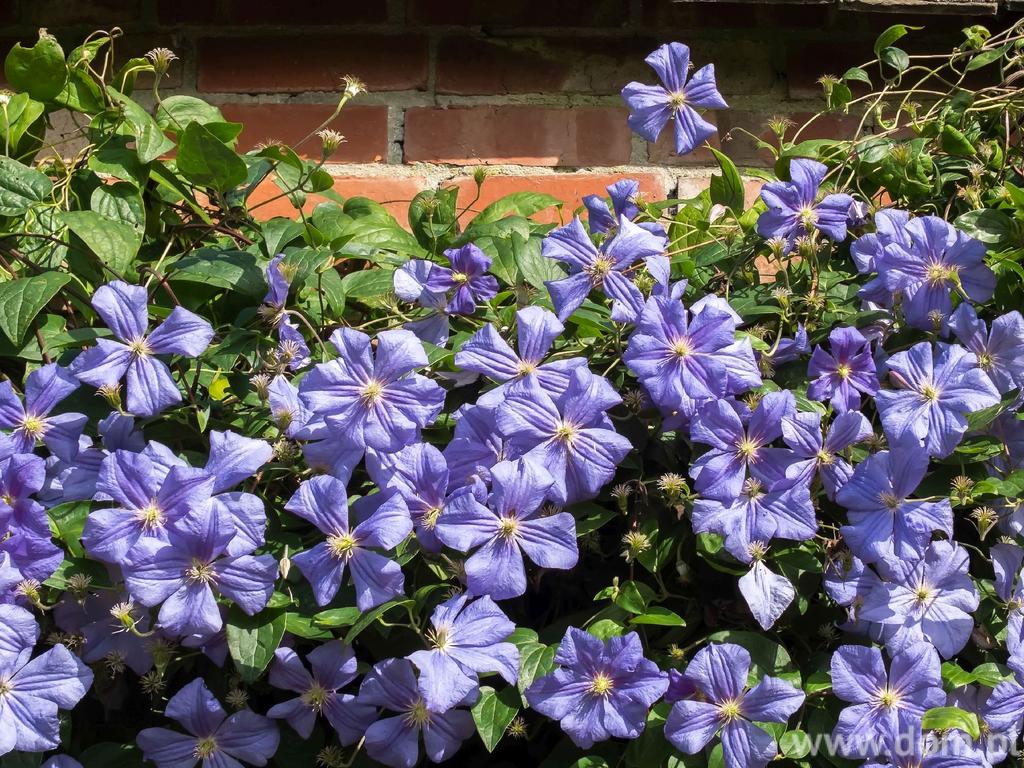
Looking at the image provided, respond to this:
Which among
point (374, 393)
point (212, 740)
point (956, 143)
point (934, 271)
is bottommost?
point (212, 740)

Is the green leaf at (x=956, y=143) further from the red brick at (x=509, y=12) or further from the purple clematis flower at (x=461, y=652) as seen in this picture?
the purple clematis flower at (x=461, y=652)

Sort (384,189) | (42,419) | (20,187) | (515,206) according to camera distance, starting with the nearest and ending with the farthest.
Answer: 1. (42,419)
2. (20,187)
3. (515,206)
4. (384,189)

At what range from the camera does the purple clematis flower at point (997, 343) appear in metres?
1.14

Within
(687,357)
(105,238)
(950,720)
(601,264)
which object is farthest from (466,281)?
(950,720)

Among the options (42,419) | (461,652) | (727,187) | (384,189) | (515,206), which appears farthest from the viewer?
(384,189)

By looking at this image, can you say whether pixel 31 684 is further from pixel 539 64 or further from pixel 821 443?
pixel 539 64

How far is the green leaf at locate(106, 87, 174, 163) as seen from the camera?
124 centimetres

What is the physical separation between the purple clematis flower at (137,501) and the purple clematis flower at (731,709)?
434 mm

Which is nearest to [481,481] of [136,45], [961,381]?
[961,381]

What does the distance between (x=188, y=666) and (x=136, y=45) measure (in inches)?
33.4

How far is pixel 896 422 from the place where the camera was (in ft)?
3.53

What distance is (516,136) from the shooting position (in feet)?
5.08

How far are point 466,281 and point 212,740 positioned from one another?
48 centimetres

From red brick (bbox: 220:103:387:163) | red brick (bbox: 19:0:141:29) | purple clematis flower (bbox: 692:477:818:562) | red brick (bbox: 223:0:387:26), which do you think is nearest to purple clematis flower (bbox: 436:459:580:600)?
purple clematis flower (bbox: 692:477:818:562)
